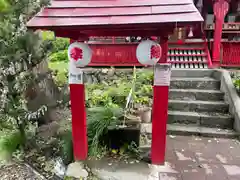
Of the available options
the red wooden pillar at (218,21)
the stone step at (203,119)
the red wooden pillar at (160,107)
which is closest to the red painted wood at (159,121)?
the red wooden pillar at (160,107)

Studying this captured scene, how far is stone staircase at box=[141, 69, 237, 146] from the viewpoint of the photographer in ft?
15.6

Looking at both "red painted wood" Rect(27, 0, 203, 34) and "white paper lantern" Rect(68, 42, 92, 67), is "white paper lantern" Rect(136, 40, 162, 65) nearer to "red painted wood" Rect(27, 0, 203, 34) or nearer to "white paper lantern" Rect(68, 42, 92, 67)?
"red painted wood" Rect(27, 0, 203, 34)

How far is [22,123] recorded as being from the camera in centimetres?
350

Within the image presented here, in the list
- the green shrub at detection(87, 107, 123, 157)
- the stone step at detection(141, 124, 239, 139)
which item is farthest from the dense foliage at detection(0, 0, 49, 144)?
the stone step at detection(141, 124, 239, 139)

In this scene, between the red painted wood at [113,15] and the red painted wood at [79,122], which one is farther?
the red painted wood at [79,122]

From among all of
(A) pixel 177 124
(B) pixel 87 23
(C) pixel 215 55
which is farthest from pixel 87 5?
(C) pixel 215 55

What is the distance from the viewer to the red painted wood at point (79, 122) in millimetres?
3203

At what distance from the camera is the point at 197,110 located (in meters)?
5.27

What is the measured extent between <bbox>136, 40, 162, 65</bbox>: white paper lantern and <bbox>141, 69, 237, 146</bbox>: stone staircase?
197 centimetres

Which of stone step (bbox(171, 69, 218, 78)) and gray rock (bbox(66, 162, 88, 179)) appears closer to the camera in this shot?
gray rock (bbox(66, 162, 88, 179))

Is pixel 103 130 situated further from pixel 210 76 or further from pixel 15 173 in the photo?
pixel 210 76

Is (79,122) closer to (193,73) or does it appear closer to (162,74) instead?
(162,74)

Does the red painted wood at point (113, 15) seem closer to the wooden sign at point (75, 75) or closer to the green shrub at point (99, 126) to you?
the wooden sign at point (75, 75)

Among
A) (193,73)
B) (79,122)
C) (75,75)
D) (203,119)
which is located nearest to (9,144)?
(79,122)
